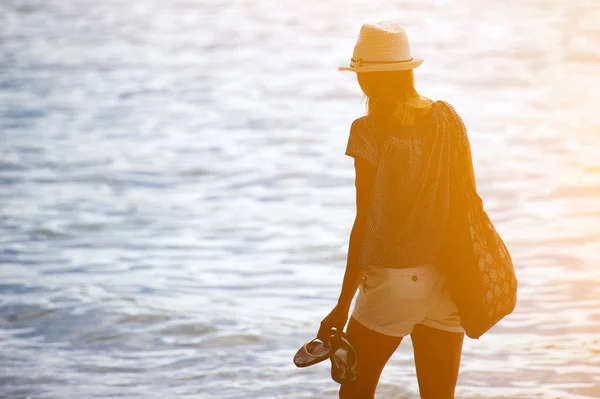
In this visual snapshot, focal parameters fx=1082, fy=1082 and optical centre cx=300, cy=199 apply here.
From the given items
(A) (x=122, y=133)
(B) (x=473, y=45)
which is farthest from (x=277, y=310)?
(B) (x=473, y=45)

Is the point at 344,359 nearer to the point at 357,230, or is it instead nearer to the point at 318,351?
the point at 318,351

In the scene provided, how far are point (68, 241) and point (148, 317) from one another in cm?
203

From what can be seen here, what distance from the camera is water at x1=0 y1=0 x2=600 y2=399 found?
6.44 m

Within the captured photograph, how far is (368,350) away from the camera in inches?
151

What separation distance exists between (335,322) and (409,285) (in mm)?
291

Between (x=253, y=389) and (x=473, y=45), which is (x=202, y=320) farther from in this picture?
(x=473, y=45)

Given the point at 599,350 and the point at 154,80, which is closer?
the point at 599,350

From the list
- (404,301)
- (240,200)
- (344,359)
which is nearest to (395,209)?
(404,301)

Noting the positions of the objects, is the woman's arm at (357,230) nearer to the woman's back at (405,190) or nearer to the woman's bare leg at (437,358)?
the woman's back at (405,190)

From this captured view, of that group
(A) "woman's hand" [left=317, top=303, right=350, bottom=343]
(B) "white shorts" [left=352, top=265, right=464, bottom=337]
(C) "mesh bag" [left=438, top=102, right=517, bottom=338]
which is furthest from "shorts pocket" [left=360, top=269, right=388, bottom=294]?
(C) "mesh bag" [left=438, top=102, right=517, bottom=338]

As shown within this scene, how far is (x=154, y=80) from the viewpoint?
1614cm

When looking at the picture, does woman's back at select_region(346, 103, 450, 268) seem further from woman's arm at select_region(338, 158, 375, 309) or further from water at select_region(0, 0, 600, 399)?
water at select_region(0, 0, 600, 399)

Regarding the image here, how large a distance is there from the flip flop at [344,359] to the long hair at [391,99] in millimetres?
774

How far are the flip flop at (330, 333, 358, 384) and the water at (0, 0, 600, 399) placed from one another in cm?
218
